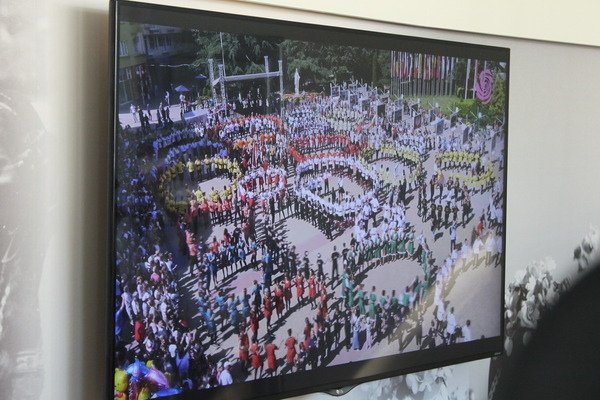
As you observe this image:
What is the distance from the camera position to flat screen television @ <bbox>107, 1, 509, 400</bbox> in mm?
1881

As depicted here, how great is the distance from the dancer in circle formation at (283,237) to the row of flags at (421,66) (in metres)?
0.15

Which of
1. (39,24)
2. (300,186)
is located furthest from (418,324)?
(39,24)

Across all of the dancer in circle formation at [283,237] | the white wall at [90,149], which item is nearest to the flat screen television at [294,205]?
the dancer in circle formation at [283,237]

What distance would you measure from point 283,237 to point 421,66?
2.27 ft

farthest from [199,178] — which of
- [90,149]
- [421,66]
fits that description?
[421,66]

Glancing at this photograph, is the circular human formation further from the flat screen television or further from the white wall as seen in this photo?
the white wall

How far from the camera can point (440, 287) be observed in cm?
251

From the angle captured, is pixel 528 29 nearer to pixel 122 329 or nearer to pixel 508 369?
pixel 508 369

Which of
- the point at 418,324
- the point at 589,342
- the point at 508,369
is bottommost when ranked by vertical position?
the point at 508,369

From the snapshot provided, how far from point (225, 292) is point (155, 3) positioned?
0.70 m

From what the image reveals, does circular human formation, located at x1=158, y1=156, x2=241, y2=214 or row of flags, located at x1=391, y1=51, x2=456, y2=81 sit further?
row of flags, located at x1=391, y1=51, x2=456, y2=81

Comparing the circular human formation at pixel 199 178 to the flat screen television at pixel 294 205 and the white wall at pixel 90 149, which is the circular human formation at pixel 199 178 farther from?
the white wall at pixel 90 149

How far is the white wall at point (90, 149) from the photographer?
6.07ft

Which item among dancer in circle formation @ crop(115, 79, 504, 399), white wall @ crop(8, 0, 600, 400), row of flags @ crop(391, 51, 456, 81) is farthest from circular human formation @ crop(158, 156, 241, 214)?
row of flags @ crop(391, 51, 456, 81)
